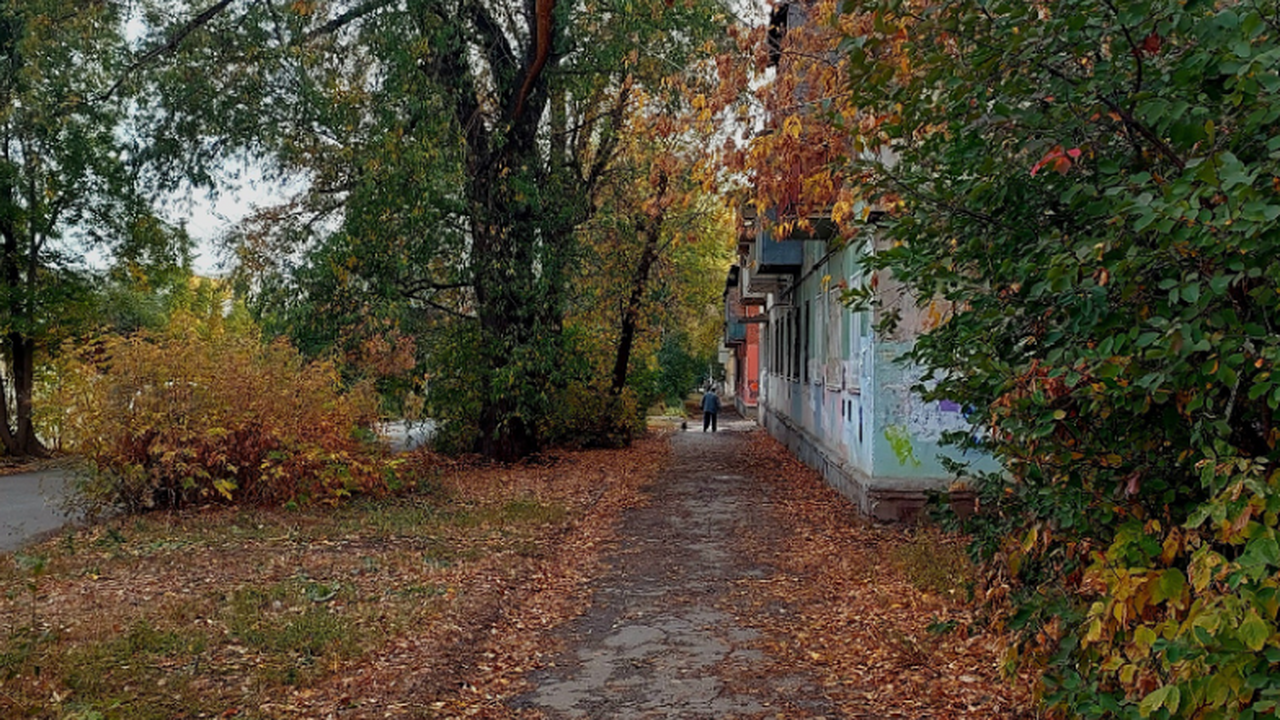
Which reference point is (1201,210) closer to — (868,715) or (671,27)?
(868,715)

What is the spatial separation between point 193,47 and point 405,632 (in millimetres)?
11735

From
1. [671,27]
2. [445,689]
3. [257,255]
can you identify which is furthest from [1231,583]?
[257,255]

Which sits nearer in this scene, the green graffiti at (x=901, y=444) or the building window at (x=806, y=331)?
the green graffiti at (x=901, y=444)

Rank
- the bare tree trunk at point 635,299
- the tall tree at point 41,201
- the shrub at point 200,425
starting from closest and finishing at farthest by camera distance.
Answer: the shrub at point 200,425, the tall tree at point 41,201, the bare tree trunk at point 635,299

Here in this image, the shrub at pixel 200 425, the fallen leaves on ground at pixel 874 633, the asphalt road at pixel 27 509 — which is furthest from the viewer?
the shrub at pixel 200 425

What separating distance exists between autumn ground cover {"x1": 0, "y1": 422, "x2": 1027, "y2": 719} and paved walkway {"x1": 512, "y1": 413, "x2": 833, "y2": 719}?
20 centimetres

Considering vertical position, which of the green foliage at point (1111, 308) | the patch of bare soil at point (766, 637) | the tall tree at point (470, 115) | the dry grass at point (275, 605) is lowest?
the patch of bare soil at point (766, 637)

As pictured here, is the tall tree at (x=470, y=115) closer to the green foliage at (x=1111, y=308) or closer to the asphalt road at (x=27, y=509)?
the asphalt road at (x=27, y=509)

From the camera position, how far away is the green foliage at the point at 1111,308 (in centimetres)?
300

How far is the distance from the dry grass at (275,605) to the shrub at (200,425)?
462 millimetres

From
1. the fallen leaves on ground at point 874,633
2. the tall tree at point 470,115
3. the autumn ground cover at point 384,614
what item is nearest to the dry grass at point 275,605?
the autumn ground cover at point 384,614

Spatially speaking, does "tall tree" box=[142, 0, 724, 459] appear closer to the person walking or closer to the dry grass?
the dry grass

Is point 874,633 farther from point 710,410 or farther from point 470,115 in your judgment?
point 710,410

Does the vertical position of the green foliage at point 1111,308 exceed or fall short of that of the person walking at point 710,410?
it exceeds it
